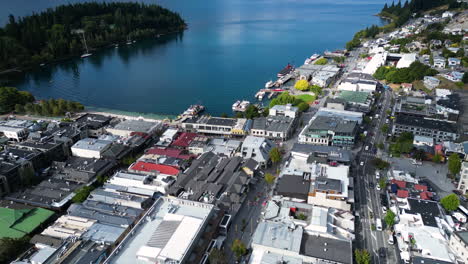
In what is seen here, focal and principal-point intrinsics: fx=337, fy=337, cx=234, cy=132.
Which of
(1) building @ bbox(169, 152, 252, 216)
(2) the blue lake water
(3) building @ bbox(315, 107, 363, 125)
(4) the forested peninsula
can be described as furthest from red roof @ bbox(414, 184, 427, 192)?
(4) the forested peninsula

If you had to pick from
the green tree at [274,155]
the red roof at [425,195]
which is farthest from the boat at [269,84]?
the red roof at [425,195]

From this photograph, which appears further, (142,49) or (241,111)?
(142,49)

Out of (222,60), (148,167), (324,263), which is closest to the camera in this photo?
(324,263)

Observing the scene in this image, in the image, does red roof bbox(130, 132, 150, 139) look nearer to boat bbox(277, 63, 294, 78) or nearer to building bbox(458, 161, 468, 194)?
building bbox(458, 161, 468, 194)

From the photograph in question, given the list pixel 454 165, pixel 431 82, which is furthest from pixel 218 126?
pixel 431 82

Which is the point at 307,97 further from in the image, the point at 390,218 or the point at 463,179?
the point at 390,218

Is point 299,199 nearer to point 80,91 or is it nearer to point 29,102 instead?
point 29,102

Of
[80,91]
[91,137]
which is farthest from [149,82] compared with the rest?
[91,137]
